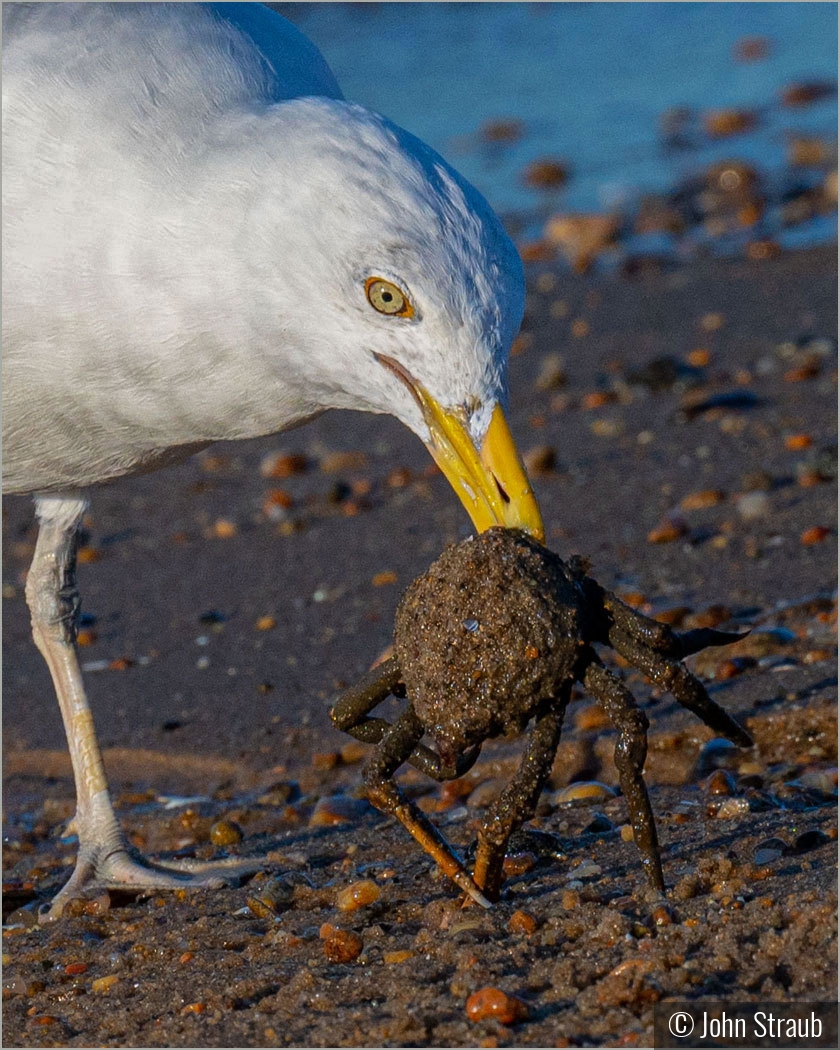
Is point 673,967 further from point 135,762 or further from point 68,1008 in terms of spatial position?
point 135,762

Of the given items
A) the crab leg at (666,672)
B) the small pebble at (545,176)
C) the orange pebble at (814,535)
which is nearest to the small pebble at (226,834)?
the crab leg at (666,672)

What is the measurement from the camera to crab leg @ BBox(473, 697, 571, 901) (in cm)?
347

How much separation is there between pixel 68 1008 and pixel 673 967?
4.29 feet

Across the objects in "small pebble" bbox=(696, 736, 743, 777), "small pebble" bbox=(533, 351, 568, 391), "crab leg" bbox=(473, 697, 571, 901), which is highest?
"crab leg" bbox=(473, 697, 571, 901)

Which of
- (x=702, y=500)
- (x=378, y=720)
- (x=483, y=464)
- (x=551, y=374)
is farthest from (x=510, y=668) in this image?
(x=551, y=374)

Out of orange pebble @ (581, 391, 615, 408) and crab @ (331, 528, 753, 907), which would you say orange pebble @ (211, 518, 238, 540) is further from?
crab @ (331, 528, 753, 907)

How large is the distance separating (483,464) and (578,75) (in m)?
11.8

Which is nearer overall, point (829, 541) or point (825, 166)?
point (829, 541)

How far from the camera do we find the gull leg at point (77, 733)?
4.43 m

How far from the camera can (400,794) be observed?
12.0 ft

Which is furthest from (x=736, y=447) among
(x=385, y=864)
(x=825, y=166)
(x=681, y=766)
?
(x=825, y=166)

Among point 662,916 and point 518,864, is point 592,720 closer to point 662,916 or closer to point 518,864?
point 518,864

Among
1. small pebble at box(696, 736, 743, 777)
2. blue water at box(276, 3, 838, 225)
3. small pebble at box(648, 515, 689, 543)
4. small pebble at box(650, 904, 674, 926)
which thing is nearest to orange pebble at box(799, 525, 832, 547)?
small pebble at box(648, 515, 689, 543)

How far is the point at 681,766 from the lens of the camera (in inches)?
181
